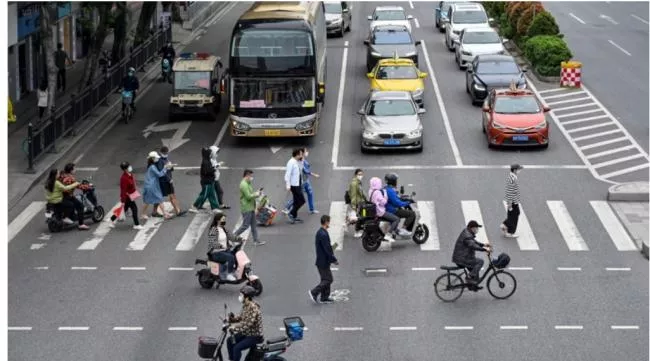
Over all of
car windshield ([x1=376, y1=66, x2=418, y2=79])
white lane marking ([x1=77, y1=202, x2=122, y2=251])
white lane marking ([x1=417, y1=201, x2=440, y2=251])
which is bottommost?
white lane marking ([x1=77, y1=202, x2=122, y2=251])

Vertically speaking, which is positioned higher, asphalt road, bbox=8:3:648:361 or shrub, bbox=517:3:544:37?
shrub, bbox=517:3:544:37

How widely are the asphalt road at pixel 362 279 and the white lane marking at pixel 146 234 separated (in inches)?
3.8

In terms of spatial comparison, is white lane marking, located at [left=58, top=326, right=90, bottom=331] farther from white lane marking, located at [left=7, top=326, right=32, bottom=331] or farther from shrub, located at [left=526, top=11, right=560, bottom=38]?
shrub, located at [left=526, top=11, right=560, bottom=38]

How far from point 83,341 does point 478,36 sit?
3177 cm

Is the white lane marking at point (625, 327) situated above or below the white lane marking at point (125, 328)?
above

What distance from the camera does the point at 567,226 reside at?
107ft

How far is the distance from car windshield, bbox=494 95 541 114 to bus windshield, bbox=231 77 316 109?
18.0 feet

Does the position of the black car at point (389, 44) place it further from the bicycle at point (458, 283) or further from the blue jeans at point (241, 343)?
A: the blue jeans at point (241, 343)

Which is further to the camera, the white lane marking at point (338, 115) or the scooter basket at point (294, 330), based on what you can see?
the white lane marking at point (338, 115)

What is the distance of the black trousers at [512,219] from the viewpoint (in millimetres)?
31203

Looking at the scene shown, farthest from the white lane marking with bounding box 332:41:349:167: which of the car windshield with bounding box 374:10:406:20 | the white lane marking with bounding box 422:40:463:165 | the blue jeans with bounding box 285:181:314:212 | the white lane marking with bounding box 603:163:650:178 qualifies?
the white lane marking with bounding box 603:163:650:178

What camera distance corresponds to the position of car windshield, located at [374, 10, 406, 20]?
61188 mm

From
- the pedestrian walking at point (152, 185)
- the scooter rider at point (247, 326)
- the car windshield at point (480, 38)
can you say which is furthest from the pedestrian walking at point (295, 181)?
the car windshield at point (480, 38)

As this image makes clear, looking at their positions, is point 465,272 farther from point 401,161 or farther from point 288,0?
point 288,0
